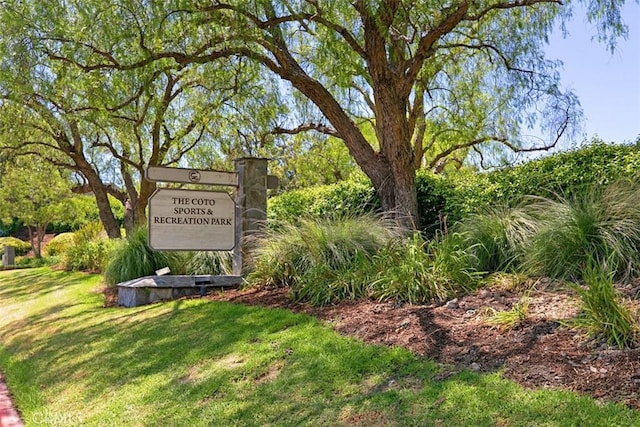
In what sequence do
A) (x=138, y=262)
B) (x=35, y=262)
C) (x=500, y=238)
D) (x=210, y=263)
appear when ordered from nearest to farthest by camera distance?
(x=500, y=238)
(x=210, y=263)
(x=138, y=262)
(x=35, y=262)

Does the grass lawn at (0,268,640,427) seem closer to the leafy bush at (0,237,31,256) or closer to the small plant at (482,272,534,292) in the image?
the small plant at (482,272,534,292)

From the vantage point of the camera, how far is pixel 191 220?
352 inches

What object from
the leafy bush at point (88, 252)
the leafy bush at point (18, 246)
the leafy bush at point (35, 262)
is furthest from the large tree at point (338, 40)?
the leafy bush at point (18, 246)

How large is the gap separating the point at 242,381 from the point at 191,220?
4.76m

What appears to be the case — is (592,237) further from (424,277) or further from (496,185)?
(496,185)

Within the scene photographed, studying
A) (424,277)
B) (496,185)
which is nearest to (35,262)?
(496,185)

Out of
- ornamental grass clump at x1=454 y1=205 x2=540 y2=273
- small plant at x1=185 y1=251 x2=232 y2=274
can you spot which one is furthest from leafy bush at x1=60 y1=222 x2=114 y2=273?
ornamental grass clump at x1=454 y1=205 x2=540 y2=273

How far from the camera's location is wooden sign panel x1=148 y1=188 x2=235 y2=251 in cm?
874

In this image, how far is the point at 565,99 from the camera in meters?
9.62

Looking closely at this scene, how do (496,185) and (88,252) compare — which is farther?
(88,252)

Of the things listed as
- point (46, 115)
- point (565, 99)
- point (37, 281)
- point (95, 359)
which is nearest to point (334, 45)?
point (565, 99)

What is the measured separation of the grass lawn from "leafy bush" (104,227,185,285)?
2.54 meters

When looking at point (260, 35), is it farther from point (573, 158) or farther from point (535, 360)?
point (535, 360)

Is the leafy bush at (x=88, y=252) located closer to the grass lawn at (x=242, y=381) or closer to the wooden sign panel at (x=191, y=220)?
the wooden sign panel at (x=191, y=220)
